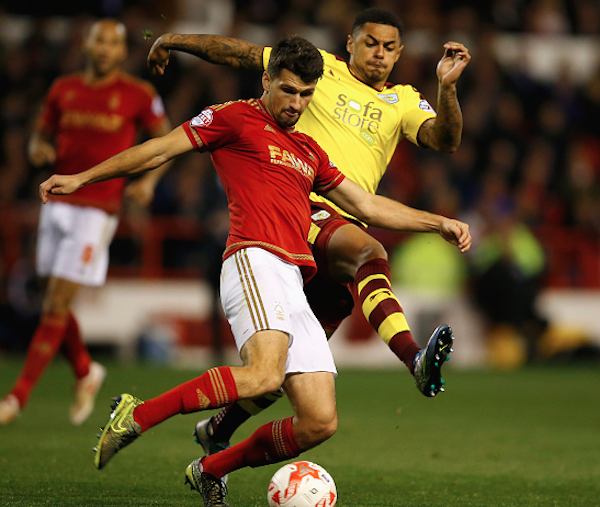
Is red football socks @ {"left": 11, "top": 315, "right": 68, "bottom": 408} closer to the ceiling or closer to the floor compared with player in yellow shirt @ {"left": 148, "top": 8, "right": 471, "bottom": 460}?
closer to the floor

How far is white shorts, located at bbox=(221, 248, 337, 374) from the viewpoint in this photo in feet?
14.7

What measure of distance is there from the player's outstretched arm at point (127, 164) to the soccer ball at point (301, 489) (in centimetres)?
155

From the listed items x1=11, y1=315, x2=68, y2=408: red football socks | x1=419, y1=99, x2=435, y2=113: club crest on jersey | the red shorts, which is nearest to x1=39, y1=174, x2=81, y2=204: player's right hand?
the red shorts

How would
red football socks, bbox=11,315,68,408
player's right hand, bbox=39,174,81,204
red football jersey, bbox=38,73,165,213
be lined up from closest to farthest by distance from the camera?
player's right hand, bbox=39,174,81,204 → red football socks, bbox=11,315,68,408 → red football jersey, bbox=38,73,165,213

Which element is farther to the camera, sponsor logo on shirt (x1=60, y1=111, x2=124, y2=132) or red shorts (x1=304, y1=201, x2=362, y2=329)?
sponsor logo on shirt (x1=60, y1=111, x2=124, y2=132)

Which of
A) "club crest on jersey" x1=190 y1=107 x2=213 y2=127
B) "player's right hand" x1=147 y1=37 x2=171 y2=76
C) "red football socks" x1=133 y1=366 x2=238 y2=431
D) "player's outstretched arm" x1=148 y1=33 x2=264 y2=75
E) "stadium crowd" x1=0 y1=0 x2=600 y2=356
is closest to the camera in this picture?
"red football socks" x1=133 y1=366 x2=238 y2=431

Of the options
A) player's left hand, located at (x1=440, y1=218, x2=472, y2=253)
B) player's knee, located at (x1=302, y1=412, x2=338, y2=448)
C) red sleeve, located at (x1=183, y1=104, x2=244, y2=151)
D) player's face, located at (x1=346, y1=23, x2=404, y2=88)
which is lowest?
player's knee, located at (x1=302, y1=412, x2=338, y2=448)

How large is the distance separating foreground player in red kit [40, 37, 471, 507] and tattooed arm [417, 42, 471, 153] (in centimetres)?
90

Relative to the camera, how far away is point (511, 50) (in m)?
18.6

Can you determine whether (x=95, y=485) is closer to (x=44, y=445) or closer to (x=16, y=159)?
(x=44, y=445)

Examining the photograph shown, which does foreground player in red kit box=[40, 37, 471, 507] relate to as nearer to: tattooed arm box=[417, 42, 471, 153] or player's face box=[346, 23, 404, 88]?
tattooed arm box=[417, 42, 471, 153]

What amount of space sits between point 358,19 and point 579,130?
490 inches

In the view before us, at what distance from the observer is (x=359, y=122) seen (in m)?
5.97

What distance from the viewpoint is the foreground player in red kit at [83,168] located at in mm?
7844
